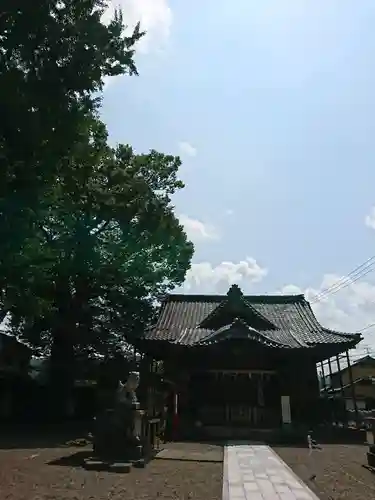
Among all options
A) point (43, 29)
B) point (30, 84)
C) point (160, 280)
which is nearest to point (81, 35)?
point (43, 29)

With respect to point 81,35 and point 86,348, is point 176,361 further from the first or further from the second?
point 81,35

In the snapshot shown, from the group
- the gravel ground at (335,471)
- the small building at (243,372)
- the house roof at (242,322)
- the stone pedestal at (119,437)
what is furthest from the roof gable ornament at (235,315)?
the stone pedestal at (119,437)

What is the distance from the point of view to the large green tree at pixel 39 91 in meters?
9.10

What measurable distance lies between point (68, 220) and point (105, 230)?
10.5ft

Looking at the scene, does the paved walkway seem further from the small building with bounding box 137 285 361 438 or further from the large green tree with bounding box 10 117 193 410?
the large green tree with bounding box 10 117 193 410

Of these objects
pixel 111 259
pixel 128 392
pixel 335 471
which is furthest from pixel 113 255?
pixel 335 471

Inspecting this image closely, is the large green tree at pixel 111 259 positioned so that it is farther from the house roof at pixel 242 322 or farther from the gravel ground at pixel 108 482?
the gravel ground at pixel 108 482

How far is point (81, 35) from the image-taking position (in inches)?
388

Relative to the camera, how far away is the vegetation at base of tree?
9328 mm

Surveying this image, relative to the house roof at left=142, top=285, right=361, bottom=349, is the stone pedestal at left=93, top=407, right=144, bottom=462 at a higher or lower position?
lower

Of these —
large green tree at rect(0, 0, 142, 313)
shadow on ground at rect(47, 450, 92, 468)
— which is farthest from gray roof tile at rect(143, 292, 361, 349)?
large green tree at rect(0, 0, 142, 313)

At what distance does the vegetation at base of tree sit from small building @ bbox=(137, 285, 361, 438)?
5601 mm

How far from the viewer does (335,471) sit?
38.4ft

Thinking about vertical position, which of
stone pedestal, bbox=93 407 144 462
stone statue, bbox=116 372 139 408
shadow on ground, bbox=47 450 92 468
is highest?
stone statue, bbox=116 372 139 408
